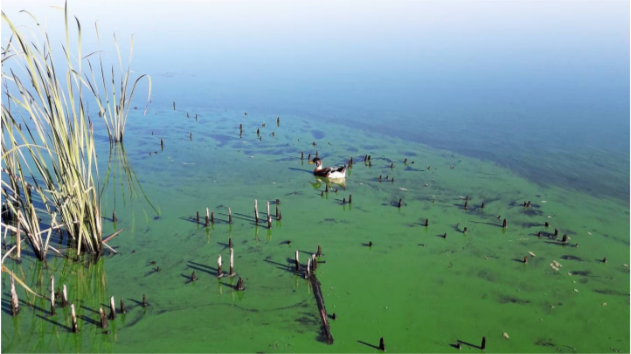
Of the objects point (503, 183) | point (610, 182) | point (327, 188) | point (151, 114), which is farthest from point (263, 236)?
point (151, 114)

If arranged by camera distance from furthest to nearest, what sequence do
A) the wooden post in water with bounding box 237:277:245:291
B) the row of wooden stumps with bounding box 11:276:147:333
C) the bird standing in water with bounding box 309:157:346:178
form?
the bird standing in water with bounding box 309:157:346:178, the wooden post in water with bounding box 237:277:245:291, the row of wooden stumps with bounding box 11:276:147:333

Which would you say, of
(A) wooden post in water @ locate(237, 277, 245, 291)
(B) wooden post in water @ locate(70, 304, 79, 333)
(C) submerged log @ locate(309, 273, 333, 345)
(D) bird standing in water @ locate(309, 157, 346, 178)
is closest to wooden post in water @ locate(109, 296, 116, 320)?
(B) wooden post in water @ locate(70, 304, 79, 333)

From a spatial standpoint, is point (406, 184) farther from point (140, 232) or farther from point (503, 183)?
point (140, 232)

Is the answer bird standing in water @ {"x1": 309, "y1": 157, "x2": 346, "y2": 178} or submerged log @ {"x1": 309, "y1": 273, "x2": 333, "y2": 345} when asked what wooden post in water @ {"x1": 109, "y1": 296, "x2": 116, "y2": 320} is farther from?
bird standing in water @ {"x1": 309, "y1": 157, "x2": 346, "y2": 178}

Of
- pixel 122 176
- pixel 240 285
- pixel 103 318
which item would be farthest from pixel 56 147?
pixel 122 176

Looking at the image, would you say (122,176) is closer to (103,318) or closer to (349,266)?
(103,318)

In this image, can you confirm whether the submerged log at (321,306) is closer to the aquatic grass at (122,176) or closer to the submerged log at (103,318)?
the submerged log at (103,318)

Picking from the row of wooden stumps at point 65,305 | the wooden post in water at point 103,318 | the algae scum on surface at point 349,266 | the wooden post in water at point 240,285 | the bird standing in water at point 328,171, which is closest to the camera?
the row of wooden stumps at point 65,305

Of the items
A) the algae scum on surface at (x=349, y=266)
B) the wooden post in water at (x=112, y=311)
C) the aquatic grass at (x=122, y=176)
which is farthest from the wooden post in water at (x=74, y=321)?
the aquatic grass at (x=122, y=176)

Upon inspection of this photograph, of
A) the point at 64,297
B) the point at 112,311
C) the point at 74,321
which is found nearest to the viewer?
the point at 74,321
